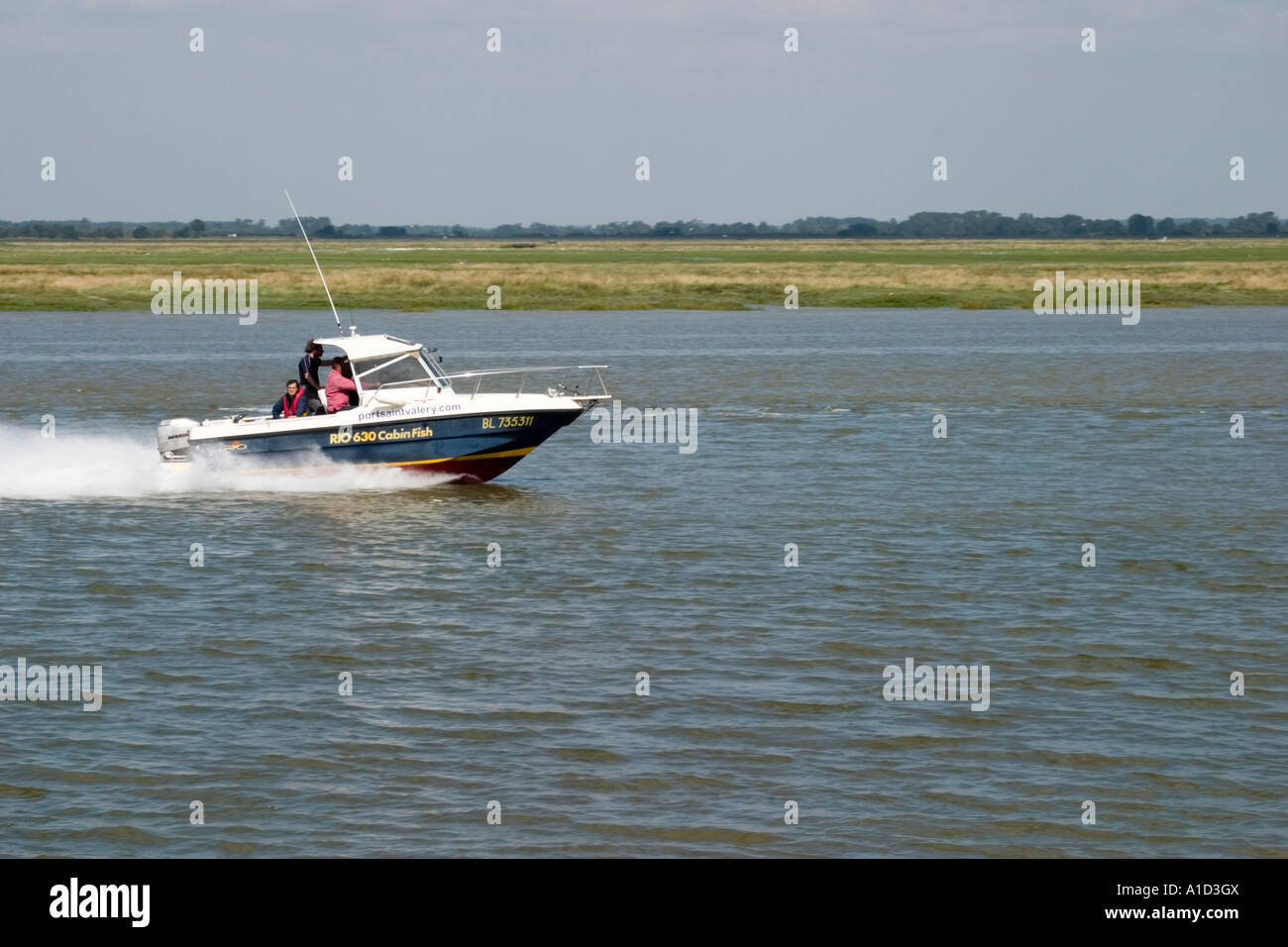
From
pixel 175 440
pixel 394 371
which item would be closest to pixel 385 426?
pixel 394 371

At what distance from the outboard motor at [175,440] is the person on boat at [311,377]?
1.76 meters

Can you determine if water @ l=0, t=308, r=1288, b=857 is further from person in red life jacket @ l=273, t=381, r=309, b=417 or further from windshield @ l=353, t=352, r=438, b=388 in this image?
windshield @ l=353, t=352, r=438, b=388

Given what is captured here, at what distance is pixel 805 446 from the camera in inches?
1261

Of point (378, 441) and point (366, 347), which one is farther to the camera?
point (378, 441)

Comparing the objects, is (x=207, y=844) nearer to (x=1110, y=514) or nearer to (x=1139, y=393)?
(x=1110, y=514)

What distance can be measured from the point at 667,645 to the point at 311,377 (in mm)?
10414

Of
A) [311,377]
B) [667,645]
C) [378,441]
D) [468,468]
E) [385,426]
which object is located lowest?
[667,645]

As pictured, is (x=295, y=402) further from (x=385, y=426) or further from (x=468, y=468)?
(x=468, y=468)

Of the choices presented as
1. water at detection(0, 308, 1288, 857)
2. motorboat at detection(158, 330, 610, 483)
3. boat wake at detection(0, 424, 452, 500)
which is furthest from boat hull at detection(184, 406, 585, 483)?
water at detection(0, 308, 1288, 857)

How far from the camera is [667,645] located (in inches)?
641

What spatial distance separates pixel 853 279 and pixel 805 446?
2781 inches

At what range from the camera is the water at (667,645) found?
38.5 feet

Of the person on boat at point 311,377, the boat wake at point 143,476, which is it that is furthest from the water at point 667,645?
the person on boat at point 311,377

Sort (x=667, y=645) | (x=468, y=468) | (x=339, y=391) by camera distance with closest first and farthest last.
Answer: (x=667, y=645) < (x=339, y=391) < (x=468, y=468)
